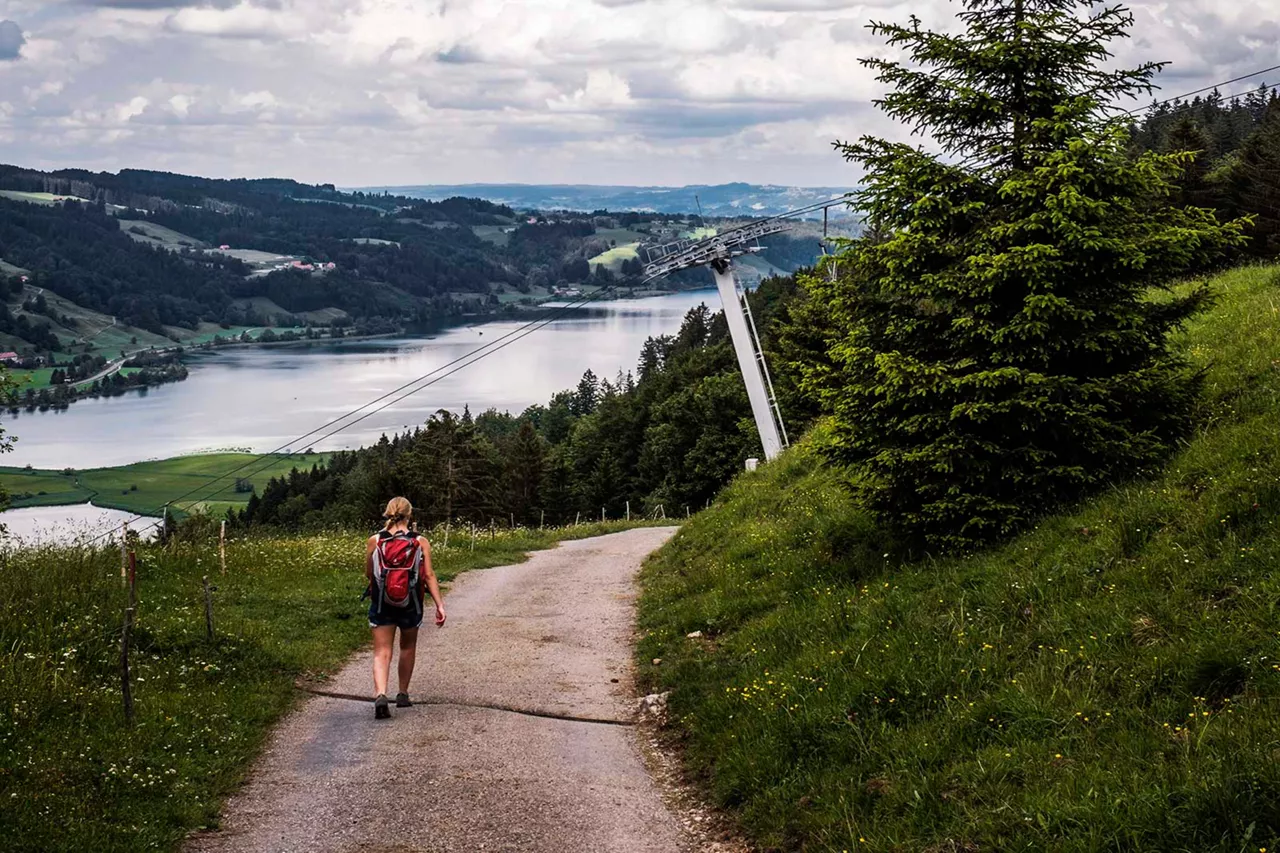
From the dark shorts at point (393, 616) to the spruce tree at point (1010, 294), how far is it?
14.9 feet

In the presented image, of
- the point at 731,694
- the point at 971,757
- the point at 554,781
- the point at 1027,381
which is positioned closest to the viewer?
the point at 971,757

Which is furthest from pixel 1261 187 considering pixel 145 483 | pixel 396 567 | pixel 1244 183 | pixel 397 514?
pixel 145 483

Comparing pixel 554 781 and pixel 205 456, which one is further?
pixel 205 456

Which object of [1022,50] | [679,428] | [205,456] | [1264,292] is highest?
[1022,50]

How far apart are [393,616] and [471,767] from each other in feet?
7.29

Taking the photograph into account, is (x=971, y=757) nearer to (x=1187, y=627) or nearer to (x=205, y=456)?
(x=1187, y=627)

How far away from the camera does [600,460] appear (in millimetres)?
92750

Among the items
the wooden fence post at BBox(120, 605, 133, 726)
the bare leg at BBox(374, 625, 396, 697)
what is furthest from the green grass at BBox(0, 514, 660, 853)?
the bare leg at BBox(374, 625, 396, 697)

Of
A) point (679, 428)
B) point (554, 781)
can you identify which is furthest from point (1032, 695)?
point (679, 428)

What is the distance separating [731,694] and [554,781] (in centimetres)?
192

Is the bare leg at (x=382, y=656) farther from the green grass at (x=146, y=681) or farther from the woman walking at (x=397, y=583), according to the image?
the green grass at (x=146, y=681)

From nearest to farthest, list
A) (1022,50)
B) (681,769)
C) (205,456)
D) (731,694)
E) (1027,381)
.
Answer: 1. (681,769)
2. (731,694)
3. (1027,381)
4. (1022,50)
5. (205,456)

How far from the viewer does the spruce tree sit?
31.9ft

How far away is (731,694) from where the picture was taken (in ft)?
29.3
